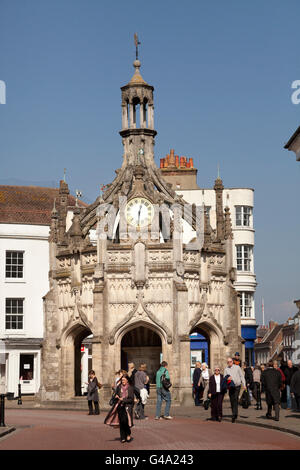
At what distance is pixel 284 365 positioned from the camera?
3391cm

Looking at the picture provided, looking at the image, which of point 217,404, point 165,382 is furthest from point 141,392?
point 217,404

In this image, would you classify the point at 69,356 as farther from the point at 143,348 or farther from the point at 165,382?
the point at 165,382

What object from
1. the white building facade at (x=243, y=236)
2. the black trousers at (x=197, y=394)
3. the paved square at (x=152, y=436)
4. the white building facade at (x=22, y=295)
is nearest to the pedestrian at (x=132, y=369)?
the paved square at (x=152, y=436)

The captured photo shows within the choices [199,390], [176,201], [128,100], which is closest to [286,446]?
[199,390]

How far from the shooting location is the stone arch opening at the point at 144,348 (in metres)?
44.2

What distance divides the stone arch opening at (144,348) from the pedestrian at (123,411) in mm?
21882

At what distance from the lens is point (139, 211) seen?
42125mm

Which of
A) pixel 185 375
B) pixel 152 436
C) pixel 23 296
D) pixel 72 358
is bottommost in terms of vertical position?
pixel 152 436

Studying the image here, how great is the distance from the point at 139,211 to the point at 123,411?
21677 millimetres

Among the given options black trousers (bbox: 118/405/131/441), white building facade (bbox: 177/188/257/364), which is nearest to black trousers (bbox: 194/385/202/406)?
black trousers (bbox: 118/405/131/441)

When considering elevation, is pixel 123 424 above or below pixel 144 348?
below
